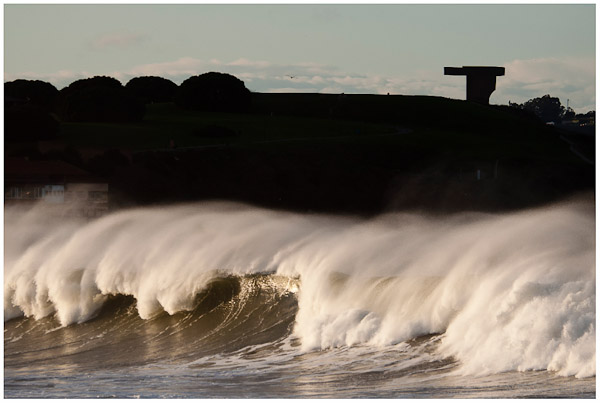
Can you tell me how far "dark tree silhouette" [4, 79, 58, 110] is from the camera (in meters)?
115

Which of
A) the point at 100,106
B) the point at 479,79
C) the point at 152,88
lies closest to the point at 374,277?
the point at 100,106

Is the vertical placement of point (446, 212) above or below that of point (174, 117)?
below

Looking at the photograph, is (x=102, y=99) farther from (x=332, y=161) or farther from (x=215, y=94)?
(x=332, y=161)

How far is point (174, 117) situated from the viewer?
114000 mm

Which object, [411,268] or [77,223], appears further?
[77,223]

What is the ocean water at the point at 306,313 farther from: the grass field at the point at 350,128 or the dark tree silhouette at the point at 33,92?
the dark tree silhouette at the point at 33,92

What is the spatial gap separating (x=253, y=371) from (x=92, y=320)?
6.91m

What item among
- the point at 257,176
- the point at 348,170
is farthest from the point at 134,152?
the point at 348,170

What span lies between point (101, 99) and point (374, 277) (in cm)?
8863

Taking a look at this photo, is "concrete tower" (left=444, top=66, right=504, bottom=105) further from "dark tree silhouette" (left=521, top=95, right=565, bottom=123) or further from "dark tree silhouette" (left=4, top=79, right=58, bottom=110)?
"dark tree silhouette" (left=4, top=79, right=58, bottom=110)

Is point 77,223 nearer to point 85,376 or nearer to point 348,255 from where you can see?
point 348,255

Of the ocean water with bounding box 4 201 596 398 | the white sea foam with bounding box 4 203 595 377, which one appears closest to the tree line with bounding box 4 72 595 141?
the white sea foam with bounding box 4 203 595 377

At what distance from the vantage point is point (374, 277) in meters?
21.7

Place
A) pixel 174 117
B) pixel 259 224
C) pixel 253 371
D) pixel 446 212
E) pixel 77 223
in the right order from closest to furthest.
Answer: pixel 253 371 < pixel 259 224 < pixel 77 223 < pixel 446 212 < pixel 174 117
